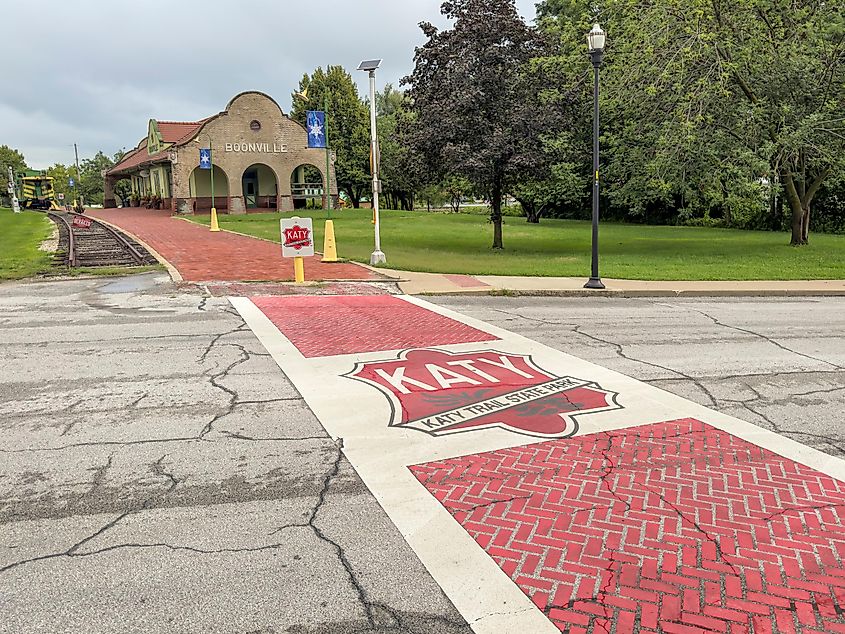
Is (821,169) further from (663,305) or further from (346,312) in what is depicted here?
(346,312)

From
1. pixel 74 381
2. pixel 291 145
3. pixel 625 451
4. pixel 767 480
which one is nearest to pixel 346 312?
pixel 74 381

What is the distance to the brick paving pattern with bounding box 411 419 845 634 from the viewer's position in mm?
3322

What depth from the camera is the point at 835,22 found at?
18766 millimetres

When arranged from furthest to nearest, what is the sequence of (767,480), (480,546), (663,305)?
(663,305)
(767,480)
(480,546)

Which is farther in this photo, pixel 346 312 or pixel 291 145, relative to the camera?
pixel 291 145

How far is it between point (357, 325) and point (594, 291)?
6222 mm

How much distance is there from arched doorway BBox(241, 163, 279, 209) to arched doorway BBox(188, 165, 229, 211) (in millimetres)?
1540

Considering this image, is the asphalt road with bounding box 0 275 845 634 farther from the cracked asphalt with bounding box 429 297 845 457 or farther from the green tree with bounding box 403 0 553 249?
the green tree with bounding box 403 0 553 249

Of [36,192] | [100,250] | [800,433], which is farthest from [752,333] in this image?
[36,192]

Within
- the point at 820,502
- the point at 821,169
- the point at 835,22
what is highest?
the point at 835,22

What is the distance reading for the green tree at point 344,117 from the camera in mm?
56062

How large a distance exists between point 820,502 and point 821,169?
22455 mm

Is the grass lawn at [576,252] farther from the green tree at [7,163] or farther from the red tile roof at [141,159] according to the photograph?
the green tree at [7,163]

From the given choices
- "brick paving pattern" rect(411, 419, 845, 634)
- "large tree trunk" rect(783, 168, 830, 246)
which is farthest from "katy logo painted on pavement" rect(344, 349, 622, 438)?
"large tree trunk" rect(783, 168, 830, 246)
